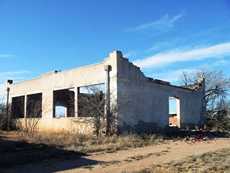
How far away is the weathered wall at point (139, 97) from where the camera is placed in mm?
27922

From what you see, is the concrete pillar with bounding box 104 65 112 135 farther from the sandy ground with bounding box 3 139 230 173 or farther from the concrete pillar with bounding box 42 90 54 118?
the sandy ground with bounding box 3 139 230 173

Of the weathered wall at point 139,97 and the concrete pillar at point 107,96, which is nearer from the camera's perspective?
the concrete pillar at point 107,96

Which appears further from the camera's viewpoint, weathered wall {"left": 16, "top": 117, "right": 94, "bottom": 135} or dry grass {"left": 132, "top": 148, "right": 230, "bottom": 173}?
weathered wall {"left": 16, "top": 117, "right": 94, "bottom": 135}

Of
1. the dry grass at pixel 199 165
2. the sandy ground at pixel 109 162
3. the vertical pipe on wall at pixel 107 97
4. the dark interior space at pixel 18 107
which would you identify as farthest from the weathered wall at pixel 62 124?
the dry grass at pixel 199 165

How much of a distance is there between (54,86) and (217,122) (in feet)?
56.8

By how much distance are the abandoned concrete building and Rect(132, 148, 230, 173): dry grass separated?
1181cm

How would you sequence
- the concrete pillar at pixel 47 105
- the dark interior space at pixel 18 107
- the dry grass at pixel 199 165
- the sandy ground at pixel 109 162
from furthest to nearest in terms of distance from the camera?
the dark interior space at pixel 18 107, the concrete pillar at pixel 47 105, the sandy ground at pixel 109 162, the dry grass at pixel 199 165

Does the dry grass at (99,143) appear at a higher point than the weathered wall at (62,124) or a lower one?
lower

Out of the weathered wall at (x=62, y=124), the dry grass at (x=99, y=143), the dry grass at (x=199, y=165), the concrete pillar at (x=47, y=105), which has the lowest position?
the dry grass at (x=199, y=165)

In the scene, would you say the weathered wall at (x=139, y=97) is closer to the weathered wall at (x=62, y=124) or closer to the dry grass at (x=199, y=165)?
the weathered wall at (x=62, y=124)

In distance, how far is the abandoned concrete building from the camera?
27750mm

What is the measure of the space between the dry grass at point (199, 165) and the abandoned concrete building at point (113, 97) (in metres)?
11.8

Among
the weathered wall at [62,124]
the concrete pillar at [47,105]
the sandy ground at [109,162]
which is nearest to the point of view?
the sandy ground at [109,162]

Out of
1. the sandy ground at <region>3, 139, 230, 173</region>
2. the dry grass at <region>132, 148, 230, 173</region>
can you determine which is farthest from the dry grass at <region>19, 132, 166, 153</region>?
the dry grass at <region>132, 148, 230, 173</region>
